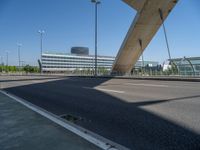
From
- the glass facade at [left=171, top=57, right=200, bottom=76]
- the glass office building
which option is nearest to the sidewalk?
the glass facade at [left=171, top=57, right=200, bottom=76]

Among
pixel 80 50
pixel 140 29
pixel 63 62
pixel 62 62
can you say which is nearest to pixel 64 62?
pixel 63 62

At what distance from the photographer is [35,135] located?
13.9 feet

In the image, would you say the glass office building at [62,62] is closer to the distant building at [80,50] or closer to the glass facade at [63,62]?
the glass facade at [63,62]

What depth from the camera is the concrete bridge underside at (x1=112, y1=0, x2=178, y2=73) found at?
26.9 meters

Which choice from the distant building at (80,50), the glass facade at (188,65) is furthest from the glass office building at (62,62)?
the glass facade at (188,65)

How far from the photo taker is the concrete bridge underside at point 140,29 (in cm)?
2692

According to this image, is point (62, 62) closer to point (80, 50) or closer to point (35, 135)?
point (80, 50)

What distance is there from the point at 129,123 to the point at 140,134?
0.87 metres

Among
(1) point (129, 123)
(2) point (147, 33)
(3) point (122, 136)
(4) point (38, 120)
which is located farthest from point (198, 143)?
(2) point (147, 33)

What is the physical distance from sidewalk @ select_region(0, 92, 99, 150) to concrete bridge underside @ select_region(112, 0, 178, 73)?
23794 mm

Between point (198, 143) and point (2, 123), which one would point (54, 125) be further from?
point (198, 143)

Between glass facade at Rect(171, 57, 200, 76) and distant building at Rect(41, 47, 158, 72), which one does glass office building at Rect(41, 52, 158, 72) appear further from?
glass facade at Rect(171, 57, 200, 76)

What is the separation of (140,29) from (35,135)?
28573mm

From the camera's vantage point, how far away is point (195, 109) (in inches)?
254
